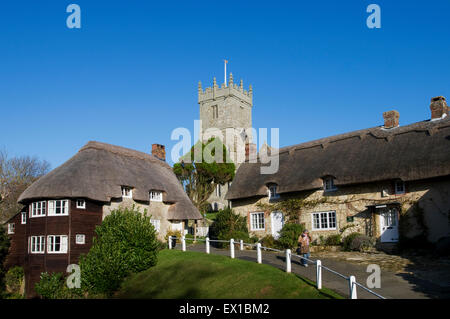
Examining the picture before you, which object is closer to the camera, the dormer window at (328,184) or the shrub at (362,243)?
the shrub at (362,243)

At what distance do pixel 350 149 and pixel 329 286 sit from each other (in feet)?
47.8

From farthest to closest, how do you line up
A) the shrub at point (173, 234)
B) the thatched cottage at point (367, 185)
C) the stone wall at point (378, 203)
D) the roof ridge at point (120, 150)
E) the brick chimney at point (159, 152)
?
the brick chimney at point (159, 152)
the roof ridge at point (120, 150)
the shrub at point (173, 234)
the thatched cottage at point (367, 185)
the stone wall at point (378, 203)

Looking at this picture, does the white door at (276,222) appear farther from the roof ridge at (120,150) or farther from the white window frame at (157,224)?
the roof ridge at (120,150)

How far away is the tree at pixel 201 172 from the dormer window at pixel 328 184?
20080mm

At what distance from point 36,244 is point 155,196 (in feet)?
25.6

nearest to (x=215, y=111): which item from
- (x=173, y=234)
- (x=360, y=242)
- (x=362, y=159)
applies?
(x=173, y=234)

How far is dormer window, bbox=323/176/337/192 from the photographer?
82.7ft

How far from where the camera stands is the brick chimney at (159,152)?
3378 centimetres

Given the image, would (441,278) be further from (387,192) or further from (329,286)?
(387,192)

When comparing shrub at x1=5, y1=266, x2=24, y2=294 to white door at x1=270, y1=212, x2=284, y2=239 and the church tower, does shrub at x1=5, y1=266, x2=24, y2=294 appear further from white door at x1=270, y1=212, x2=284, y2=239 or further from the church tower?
the church tower

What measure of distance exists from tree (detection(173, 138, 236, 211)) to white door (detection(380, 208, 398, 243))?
2365 cm

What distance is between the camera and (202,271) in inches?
679

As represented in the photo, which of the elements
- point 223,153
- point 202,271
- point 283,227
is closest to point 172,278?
point 202,271

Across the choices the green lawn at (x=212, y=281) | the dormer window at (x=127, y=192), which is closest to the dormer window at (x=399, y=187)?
the green lawn at (x=212, y=281)
